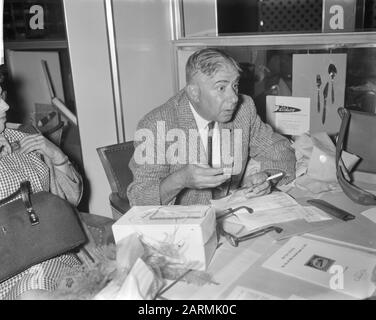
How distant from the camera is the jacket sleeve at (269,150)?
168 centimetres

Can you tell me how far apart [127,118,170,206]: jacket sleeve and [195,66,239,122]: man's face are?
208mm

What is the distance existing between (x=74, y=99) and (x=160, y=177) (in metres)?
0.81

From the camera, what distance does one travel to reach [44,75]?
2.22 metres

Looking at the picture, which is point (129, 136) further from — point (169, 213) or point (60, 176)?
point (169, 213)

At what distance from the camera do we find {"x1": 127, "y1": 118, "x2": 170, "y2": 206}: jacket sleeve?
148 centimetres

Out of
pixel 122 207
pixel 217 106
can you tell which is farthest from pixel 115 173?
pixel 217 106

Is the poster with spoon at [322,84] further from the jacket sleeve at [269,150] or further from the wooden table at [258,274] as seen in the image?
the wooden table at [258,274]

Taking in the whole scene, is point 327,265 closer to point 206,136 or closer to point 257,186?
point 257,186

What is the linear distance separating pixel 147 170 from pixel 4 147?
49 cm

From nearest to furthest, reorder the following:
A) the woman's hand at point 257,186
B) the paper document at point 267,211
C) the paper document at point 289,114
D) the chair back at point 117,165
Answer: the paper document at point 267,211 → the woman's hand at point 257,186 → the chair back at point 117,165 → the paper document at point 289,114

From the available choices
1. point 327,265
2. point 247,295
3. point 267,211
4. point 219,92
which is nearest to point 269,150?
point 219,92

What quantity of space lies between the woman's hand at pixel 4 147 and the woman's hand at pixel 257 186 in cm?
81

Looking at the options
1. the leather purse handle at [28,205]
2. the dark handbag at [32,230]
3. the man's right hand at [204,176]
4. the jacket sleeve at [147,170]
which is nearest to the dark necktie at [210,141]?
the jacket sleeve at [147,170]

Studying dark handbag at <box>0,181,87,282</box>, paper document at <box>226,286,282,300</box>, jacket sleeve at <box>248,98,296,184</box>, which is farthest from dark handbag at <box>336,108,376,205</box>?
dark handbag at <box>0,181,87,282</box>
